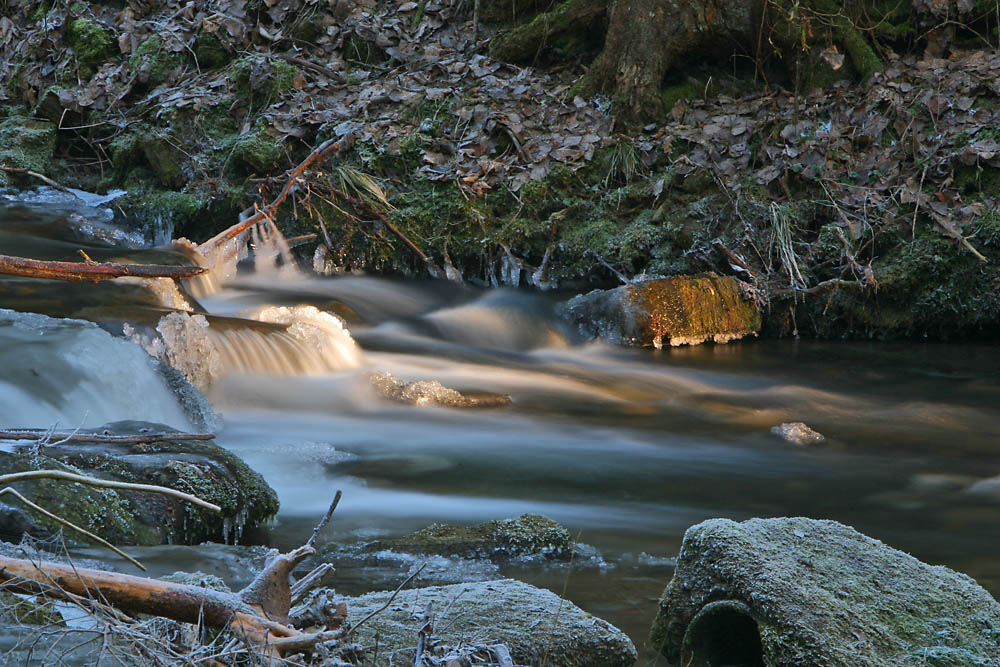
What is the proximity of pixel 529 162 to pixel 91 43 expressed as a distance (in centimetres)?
666

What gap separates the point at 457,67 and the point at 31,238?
489 cm

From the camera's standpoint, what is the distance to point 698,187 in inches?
355

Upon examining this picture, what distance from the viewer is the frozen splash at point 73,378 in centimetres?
495

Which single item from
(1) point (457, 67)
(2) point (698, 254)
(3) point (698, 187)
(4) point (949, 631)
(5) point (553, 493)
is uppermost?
(1) point (457, 67)

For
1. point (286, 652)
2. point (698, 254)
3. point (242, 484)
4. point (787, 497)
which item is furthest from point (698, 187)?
point (286, 652)

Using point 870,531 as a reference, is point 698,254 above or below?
above

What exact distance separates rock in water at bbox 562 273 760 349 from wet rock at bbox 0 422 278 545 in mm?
4468

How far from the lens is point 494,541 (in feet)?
13.0

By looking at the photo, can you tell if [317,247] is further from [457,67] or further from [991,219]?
[991,219]

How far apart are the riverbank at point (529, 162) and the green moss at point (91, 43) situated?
65 millimetres

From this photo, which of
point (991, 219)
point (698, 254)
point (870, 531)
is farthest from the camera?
point (698, 254)

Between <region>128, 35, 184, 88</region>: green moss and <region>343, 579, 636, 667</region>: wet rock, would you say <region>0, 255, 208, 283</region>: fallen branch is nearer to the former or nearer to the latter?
<region>343, 579, 636, 667</region>: wet rock

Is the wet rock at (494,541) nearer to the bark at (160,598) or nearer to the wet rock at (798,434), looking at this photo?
the bark at (160,598)

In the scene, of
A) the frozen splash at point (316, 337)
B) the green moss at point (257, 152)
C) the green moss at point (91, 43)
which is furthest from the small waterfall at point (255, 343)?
the green moss at point (91, 43)
